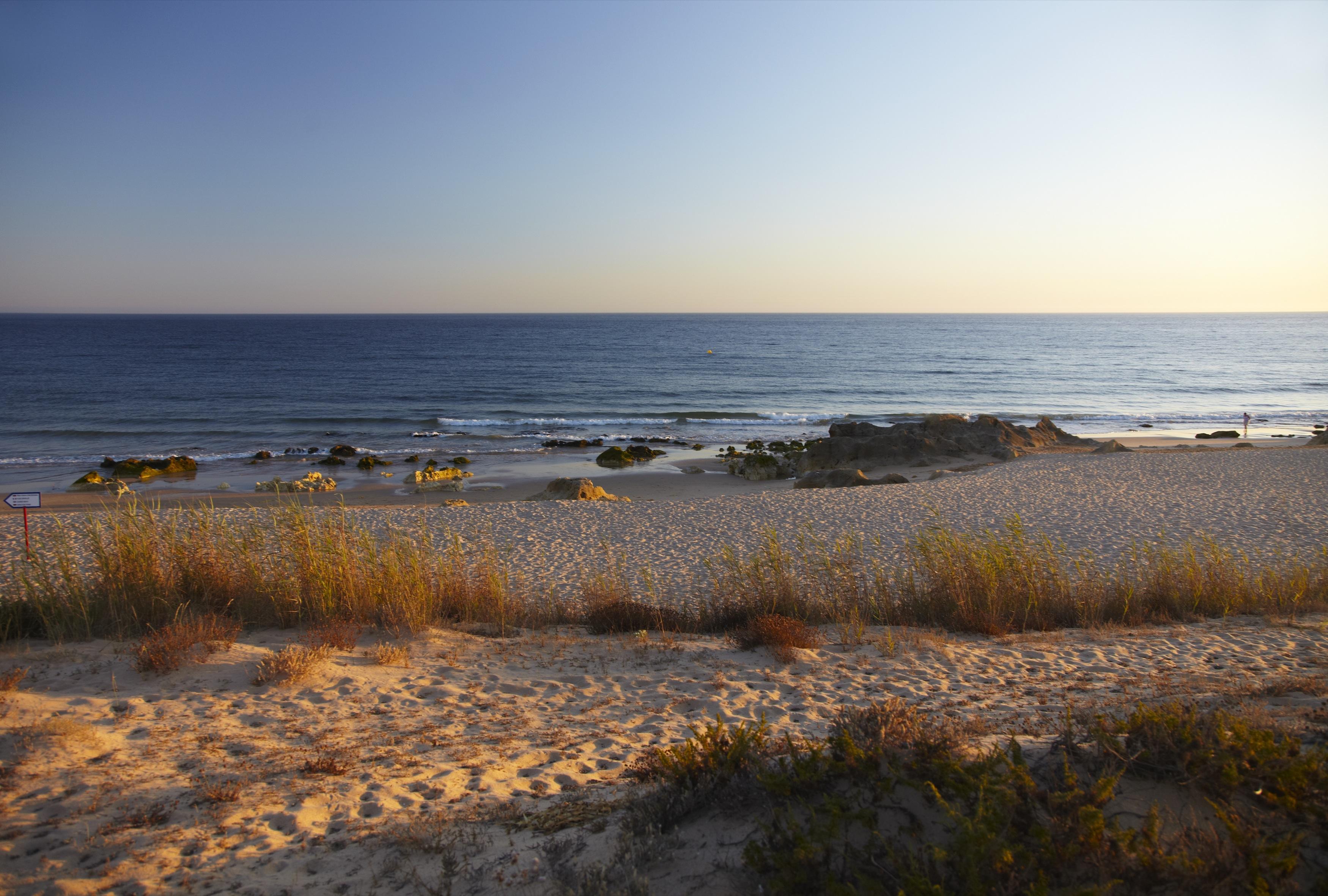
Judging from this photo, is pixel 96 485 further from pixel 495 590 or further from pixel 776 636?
pixel 776 636

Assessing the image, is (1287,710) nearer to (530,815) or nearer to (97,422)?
(530,815)

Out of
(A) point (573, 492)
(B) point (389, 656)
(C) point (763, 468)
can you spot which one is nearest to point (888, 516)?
(A) point (573, 492)

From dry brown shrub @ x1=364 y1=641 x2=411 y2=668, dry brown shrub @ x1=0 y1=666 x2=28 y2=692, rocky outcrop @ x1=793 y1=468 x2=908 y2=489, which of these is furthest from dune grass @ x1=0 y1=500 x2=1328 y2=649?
rocky outcrop @ x1=793 y1=468 x2=908 y2=489

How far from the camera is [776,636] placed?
243 inches

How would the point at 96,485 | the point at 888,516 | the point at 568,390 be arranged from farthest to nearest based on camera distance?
the point at 568,390, the point at 96,485, the point at 888,516

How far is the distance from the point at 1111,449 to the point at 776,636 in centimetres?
2256

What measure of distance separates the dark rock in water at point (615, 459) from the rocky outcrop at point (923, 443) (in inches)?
247

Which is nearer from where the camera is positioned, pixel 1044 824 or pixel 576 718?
pixel 1044 824

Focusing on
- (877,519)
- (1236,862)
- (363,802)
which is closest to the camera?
(1236,862)

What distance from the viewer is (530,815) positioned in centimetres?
340

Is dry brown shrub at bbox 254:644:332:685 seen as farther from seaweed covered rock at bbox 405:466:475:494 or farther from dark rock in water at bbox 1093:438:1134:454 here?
dark rock in water at bbox 1093:438:1134:454

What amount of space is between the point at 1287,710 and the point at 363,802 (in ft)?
17.1

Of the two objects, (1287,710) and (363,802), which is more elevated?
(1287,710)

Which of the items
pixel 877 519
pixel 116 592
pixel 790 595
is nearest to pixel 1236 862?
pixel 790 595
